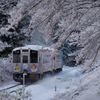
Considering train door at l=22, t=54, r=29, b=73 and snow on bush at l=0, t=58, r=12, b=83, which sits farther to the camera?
snow on bush at l=0, t=58, r=12, b=83

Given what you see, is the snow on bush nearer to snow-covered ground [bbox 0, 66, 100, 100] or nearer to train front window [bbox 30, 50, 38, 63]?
train front window [bbox 30, 50, 38, 63]

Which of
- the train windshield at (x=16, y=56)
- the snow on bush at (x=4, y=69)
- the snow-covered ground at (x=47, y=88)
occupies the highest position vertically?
the train windshield at (x=16, y=56)

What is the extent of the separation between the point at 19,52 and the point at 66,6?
795 centimetres

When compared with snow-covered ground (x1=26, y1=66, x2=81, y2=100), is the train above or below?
above

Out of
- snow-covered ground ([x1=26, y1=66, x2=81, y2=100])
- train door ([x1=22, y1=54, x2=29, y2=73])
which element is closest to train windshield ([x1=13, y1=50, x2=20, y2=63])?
train door ([x1=22, y1=54, x2=29, y2=73])

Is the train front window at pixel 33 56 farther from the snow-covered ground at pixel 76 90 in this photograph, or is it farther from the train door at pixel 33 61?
the snow-covered ground at pixel 76 90

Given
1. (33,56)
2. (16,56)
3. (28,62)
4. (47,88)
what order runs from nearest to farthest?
1. (47,88)
2. (33,56)
3. (28,62)
4. (16,56)

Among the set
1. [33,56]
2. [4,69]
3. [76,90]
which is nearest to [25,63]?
[33,56]

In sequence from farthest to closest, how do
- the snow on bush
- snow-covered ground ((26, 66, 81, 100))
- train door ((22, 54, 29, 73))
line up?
the snow on bush < train door ((22, 54, 29, 73)) < snow-covered ground ((26, 66, 81, 100))

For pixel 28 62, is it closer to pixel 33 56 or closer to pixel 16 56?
pixel 33 56

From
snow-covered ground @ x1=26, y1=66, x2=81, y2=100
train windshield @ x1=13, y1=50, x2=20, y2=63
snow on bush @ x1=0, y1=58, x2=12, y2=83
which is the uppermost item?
train windshield @ x1=13, y1=50, x2=20, y2=63

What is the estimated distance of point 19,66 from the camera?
12930mm

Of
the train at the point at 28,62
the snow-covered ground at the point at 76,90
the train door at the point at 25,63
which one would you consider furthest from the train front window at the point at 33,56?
the snow-covered ground at the point at 76,90

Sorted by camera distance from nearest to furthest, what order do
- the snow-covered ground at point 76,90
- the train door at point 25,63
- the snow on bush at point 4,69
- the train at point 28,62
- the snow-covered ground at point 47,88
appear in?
the snow-covered ground at point 76,90 < the snow-covered ground at point 47,88 < the train at point 28,62 < the train door at point 25,63 < the snow on bush at point 4,69
